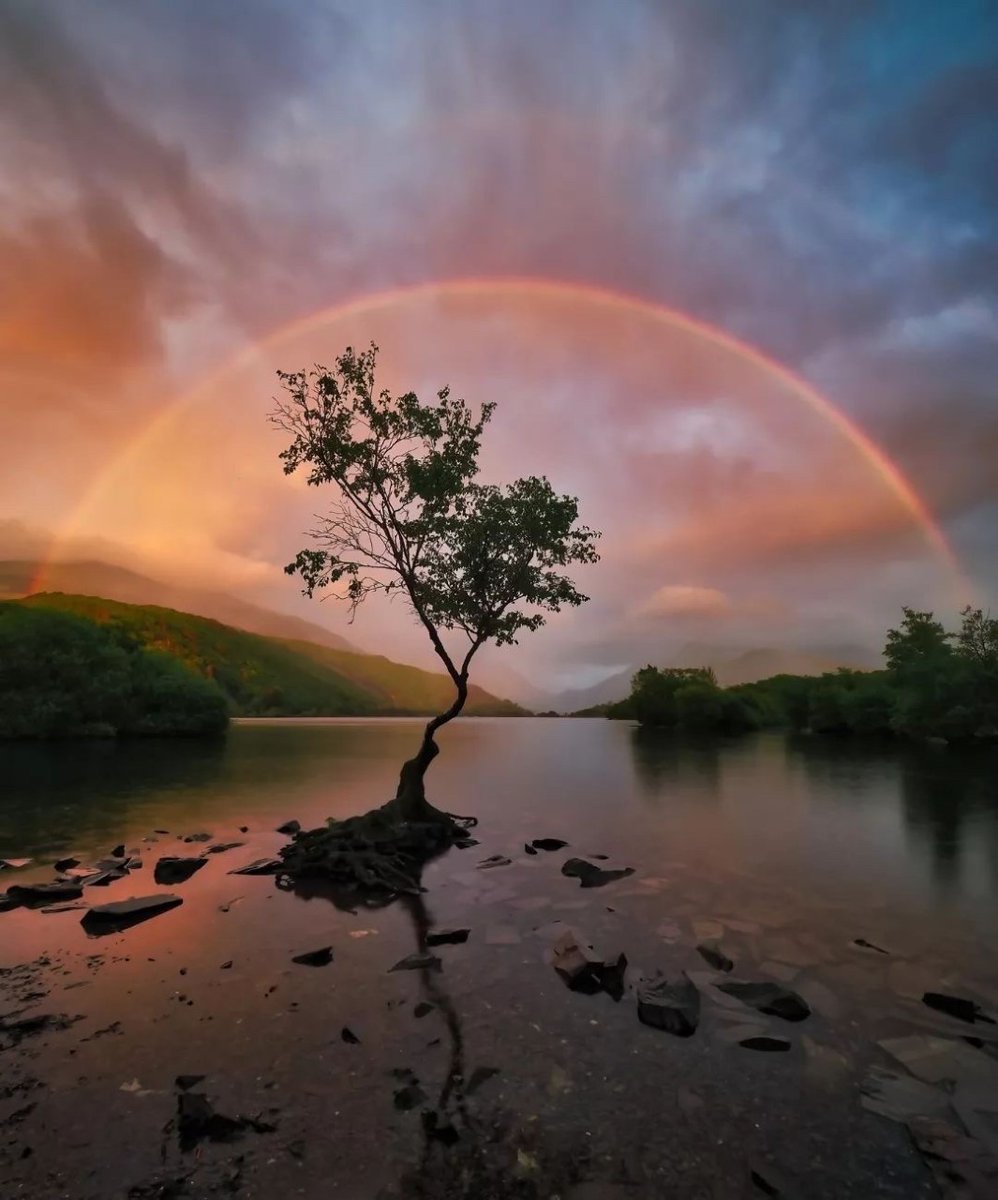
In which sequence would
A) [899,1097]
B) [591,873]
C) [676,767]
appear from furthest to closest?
1. [676,767]
2. [591,873]
3. [899,1097]

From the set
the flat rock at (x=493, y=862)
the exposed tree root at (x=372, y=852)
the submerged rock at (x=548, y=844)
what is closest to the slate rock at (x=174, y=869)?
the exposed tree root at (x=372, y=852)

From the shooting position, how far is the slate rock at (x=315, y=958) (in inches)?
695

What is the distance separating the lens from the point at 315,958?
1780 centimetres

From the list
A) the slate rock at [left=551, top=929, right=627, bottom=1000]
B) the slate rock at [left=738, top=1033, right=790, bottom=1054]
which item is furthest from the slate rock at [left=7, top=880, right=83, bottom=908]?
the slate rock at [left=738, top=1033, right=790, bottom=1054]

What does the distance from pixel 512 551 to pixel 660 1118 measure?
2988cm

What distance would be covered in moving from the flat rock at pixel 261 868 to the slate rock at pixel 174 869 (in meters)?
1.78

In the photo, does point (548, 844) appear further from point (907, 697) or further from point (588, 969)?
point (907, 697)

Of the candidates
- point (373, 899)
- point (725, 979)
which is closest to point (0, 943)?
point (373, 899)

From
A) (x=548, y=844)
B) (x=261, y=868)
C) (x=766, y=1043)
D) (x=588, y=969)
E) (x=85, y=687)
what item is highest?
(x=85, y=687)

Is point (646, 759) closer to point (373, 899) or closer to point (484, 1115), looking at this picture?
point (373, 899)

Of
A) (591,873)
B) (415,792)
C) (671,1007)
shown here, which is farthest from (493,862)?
(671,1007)

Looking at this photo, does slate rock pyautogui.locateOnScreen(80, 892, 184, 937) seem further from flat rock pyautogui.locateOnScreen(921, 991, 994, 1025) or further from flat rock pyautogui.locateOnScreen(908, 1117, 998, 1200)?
flat rock pyautogui.locateOnScreen(921, 991, 994, 1025)

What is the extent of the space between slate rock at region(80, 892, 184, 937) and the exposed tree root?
4.96 meters

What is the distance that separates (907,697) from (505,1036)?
135347mm
